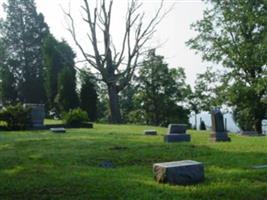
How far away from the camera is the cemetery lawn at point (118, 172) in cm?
702

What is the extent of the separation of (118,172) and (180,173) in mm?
1555

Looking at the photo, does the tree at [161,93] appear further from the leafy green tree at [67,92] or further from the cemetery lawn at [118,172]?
the cemetery lawn at [118,172]

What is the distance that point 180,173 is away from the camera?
7.68 m

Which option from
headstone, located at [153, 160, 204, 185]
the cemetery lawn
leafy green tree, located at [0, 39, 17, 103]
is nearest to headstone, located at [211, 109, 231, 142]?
the cemetery lawn

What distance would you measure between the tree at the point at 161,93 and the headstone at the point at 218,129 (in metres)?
32.8

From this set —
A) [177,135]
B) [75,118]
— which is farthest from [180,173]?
[75,118]

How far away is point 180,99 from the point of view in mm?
51156

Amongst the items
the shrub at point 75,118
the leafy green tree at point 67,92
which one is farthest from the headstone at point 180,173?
the leafy green tree at point 67,92

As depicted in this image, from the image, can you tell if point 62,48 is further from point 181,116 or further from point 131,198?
point 131,198

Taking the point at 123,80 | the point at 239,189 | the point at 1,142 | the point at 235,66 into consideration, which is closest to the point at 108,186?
the point at 239,189

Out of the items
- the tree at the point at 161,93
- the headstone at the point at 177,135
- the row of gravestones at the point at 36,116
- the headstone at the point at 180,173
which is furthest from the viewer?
the tree at the point at 161,93

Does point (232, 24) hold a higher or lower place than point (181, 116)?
higher

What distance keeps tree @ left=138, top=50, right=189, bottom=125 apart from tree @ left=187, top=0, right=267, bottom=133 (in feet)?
41.8

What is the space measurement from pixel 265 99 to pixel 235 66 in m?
3.61
